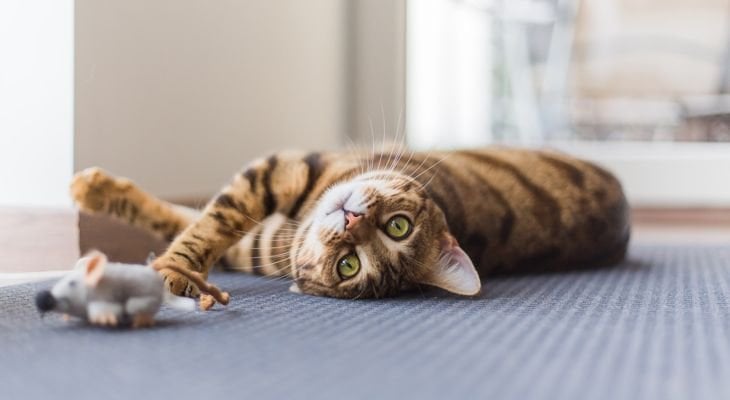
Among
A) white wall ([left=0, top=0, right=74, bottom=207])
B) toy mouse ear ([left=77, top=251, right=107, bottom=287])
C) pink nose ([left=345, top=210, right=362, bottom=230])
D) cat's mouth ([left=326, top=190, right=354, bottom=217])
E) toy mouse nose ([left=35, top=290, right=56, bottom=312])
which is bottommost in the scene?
toy mouse nose ([left=35, top=290, right=56, bottom=312])

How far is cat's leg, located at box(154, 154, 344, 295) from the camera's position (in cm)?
146

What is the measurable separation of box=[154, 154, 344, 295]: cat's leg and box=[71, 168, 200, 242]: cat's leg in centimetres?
12

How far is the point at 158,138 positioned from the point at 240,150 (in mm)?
408

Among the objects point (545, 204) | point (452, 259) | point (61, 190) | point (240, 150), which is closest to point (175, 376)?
point (452, 259)

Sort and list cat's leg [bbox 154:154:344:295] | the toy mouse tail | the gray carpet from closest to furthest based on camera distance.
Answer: the gray carpet → the toy mouse tail → cat's leg [bbox 154:154:344:295]

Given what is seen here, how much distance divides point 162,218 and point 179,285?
450 mm

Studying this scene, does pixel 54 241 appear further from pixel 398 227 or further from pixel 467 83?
pixel 467 83

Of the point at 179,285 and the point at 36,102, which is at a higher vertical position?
the point at 36,102

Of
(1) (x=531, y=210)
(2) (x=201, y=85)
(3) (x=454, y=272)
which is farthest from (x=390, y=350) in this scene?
(2) (x=201, y=85)

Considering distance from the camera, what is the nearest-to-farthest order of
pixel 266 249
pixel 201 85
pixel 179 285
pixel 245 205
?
pixel 179 285
pixel 245 205
pixel 266 249
pixel 201 85

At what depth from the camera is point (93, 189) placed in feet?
5.35

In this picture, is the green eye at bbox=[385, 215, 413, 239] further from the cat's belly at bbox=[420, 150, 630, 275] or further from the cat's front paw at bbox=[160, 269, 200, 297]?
the cat's front paw at bbox=[160, 269, 200, 297]

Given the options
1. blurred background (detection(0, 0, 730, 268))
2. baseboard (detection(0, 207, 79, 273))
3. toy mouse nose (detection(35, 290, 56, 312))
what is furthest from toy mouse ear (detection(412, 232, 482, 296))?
blurred background (detection(0, 0, 730, 268))

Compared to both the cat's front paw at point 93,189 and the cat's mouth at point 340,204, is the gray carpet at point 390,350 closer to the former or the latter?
the cat's mouth at point 340,204
